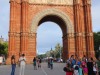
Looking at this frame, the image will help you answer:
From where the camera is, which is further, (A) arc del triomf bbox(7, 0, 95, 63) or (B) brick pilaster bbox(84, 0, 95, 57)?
(B) brick pilaster bbox(84, 0, 95, 57)

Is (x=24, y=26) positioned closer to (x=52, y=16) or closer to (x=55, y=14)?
(x=55, y=14)

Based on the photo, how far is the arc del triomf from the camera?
43.8 metres

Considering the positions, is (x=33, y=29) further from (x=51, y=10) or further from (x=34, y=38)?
(x=51, y=10)

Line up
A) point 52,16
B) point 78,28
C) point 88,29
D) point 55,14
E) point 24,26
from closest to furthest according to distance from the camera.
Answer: point 24,26 → point 78,28 → point 88,29 → point 55,14 → point 52,16

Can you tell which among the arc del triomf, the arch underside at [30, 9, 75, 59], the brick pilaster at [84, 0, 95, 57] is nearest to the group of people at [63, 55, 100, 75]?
the arc del triomf

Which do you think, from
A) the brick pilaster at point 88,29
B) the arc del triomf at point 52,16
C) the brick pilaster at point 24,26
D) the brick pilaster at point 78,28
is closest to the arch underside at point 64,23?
the arc del triomf at point 52,16

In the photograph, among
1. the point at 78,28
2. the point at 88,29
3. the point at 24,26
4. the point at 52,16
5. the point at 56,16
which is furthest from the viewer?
the point at 52,16

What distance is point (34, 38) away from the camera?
147 ft

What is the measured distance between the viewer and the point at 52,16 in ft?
158

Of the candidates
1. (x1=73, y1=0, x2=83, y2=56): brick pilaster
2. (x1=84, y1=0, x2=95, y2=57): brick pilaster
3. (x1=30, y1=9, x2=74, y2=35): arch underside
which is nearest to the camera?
(x1=73, y1=0, x2=83, y2=56): brick pilaster

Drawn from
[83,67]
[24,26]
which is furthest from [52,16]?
[83,67]

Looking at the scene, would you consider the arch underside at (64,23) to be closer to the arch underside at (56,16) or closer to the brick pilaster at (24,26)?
the arch underside at (56,16)

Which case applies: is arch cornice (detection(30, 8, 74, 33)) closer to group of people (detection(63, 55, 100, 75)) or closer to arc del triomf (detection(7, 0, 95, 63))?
arc del triomf (detection(7, 0, 95, 63))

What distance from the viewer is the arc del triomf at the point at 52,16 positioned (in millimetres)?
43812
